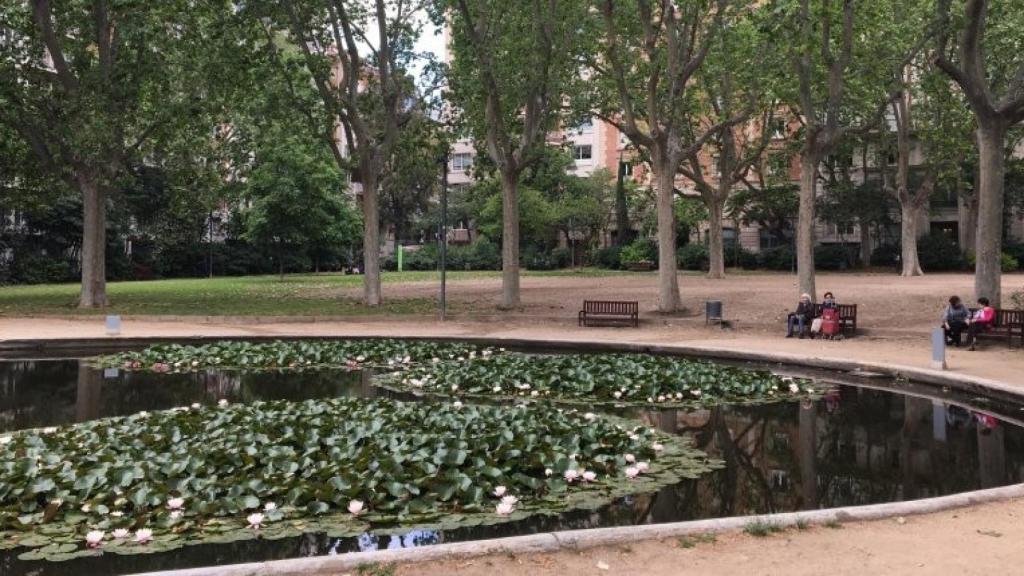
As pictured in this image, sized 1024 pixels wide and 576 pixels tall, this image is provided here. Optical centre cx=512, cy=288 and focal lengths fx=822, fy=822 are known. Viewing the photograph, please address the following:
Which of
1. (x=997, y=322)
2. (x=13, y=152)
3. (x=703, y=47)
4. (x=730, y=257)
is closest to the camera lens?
(x=997, y=322)

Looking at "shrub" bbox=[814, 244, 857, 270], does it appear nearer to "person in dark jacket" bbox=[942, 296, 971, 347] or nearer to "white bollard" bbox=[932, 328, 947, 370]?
"person in dark jacket" bbox=[942, 296, 971, 347]

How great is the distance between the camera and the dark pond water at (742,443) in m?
5.95

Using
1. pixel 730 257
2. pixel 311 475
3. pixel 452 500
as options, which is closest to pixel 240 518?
pixel 311 475

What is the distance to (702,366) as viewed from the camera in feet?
45.8

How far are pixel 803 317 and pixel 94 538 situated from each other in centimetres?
1829

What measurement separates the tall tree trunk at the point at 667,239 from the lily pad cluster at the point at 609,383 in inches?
437

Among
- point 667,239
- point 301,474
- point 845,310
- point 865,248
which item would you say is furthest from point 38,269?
point 865,248

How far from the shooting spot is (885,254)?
2153 inches

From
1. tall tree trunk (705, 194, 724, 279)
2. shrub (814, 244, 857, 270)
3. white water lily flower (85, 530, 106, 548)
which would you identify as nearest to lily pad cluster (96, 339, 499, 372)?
white water lily flower (85, 530, 106, 548)

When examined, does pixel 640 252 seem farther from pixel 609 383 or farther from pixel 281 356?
pixel 609 383

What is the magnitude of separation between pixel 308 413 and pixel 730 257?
5127 centimetres

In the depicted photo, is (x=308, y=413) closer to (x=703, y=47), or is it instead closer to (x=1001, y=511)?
(x=1001, y=511)

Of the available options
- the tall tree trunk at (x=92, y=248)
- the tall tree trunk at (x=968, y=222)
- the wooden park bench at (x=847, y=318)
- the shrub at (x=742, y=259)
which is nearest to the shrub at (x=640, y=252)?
the shrub at (x=742, y=259)

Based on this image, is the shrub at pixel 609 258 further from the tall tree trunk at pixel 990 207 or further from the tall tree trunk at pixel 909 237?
the tall tree trunk at pixel 990 207
